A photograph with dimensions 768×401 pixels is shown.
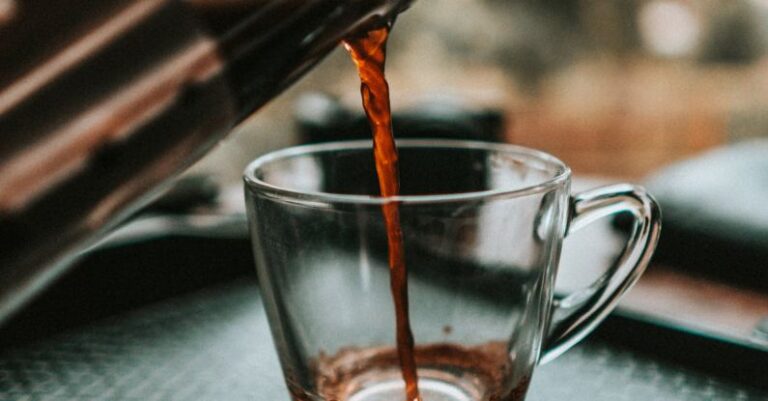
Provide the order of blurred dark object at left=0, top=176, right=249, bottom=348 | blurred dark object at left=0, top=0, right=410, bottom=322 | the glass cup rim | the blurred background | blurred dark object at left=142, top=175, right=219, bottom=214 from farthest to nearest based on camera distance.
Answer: the blurred background → blurred dark object at left=142, top=175, right=219, bottom=214 → blurred dark object at left=0, top=176, right=249, bottom=348 → the glass cup rim → blurred dark object at left=0, top=0, right=410, bottom=322

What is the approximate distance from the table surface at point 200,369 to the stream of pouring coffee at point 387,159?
72 millimetres

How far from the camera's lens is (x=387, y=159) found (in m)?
0.35

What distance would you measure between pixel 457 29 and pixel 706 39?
27.1 inches

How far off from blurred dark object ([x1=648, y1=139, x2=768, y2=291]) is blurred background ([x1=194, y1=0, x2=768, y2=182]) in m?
1.21

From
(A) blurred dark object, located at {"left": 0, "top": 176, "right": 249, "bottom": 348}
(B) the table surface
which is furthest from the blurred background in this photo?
(B) the table surface

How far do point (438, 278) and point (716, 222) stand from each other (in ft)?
1.89

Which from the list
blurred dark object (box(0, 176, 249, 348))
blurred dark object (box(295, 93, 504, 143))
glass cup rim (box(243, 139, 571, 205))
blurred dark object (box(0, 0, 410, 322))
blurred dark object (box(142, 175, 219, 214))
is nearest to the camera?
blurred dark object (box(0, 0, 410, 322))

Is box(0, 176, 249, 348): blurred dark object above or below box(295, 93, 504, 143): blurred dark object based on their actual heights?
above

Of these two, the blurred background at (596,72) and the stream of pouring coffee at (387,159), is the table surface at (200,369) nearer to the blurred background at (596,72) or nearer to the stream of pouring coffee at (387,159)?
the stream of pouring coffee at (387,159)

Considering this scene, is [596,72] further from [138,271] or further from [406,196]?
[406,196]

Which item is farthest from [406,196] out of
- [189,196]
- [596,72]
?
[596,72]

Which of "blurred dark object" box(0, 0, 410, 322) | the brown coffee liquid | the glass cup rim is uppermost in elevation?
"blurred dark object" box(0, 0, 410, 322)

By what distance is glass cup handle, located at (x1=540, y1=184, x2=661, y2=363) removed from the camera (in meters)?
0.36

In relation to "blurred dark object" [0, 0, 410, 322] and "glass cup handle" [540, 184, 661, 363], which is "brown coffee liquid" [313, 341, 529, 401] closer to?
"glass cup handle" [540, 184, 661, 363]
